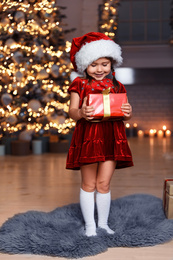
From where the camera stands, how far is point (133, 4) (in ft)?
24.1

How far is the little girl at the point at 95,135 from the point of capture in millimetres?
1895

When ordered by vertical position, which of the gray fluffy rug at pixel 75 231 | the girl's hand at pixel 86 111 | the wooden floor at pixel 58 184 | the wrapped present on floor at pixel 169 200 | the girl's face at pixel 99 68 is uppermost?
the girl's face at pixel 99 68

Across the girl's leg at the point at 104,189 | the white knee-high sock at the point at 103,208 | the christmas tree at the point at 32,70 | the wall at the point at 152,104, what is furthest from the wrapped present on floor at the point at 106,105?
the wall at the point at 152,104

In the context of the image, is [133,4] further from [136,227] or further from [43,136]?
[136,227]

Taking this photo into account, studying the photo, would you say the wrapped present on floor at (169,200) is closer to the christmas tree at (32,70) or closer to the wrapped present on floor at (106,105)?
the wrapped present on floor at (106,105)

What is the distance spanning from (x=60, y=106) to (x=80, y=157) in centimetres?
332

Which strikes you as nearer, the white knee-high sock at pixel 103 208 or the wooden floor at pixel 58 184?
the wooden floor at pixel 58 184

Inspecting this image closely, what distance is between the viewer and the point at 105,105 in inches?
71.6

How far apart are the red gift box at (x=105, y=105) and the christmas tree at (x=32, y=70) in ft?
9.55

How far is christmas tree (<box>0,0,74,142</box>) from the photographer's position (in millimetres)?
4781

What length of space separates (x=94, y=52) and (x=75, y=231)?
36.3 inches

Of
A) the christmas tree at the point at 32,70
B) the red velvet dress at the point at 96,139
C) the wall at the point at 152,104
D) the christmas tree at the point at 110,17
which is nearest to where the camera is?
the red velvet dress at the point at 96,139

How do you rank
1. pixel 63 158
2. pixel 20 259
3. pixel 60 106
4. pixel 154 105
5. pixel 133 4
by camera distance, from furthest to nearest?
pixel 154 105
pixel 133 4
pixel 60 106
pixel 63 158
pixel 20 259

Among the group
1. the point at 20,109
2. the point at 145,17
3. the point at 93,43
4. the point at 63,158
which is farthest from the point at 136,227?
the point at 145,17
